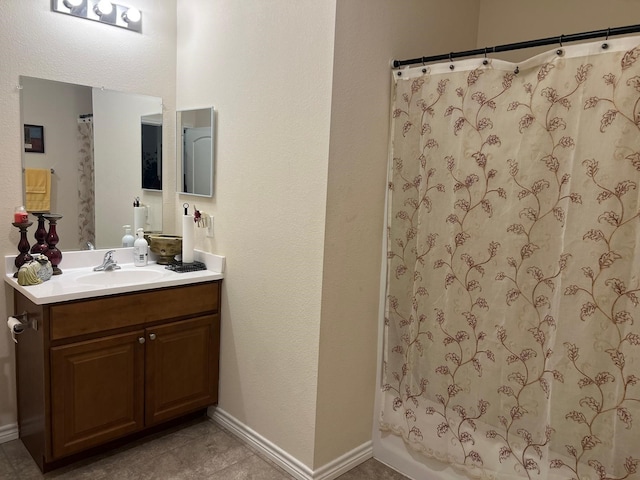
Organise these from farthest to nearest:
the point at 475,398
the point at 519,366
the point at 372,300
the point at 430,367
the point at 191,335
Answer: the point at 191,335 → the point at 372,300 → the point at 430,367 → the point at 475,398 → the point at 519,366

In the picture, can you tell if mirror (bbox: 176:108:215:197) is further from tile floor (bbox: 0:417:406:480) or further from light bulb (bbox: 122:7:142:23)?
tile floor (bbox: 0:417:406:480)

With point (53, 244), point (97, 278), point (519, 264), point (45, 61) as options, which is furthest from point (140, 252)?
point (519, 264)

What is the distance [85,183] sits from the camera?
2518 millimetres

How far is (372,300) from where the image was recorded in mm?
2271

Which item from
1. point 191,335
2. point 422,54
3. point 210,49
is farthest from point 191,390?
point 422,54

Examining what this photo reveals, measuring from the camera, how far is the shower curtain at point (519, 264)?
1.58 meters

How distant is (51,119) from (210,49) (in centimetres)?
87

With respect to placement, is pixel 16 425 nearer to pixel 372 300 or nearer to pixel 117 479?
pixel 117 479

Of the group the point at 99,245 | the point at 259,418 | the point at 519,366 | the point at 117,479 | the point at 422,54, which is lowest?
the point at 117,479

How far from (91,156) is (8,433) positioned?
1.45m

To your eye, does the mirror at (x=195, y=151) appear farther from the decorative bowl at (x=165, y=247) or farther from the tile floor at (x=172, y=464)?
the tile floor at (x=172, y=464)

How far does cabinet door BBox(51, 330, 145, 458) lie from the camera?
2057 mm

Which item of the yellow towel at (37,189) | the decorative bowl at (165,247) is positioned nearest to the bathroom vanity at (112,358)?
the decorative bowl at (165,247)

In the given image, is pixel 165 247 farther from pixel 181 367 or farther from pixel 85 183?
pixel 181 367
